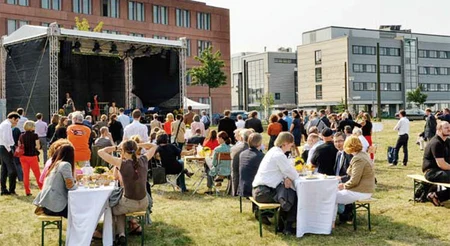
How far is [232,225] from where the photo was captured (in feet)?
24.4

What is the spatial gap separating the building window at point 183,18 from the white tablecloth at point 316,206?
4671 centimetres

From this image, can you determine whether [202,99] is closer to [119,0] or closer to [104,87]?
[119,0]

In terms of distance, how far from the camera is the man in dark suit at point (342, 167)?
7324 mm

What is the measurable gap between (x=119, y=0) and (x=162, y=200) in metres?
41.3

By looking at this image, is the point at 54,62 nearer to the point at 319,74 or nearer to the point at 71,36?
the point at 71,36

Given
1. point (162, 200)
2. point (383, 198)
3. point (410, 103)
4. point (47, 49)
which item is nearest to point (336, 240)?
point (383, 198)

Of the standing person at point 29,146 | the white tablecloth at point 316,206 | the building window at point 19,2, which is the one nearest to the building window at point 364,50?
the building window at point 19,2

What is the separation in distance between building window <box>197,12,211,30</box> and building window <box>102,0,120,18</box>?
9532 millimetres

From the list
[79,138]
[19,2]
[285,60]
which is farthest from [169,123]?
[285,60]

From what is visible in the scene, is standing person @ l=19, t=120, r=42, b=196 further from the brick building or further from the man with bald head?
the brick building

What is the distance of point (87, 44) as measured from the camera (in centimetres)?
2322

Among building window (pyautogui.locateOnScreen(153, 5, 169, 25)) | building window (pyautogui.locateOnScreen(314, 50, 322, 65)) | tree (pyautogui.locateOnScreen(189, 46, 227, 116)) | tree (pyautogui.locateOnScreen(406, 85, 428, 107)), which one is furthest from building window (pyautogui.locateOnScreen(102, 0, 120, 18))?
tree (pyautogui.locateOnScreen(406, 85, 428, 107))

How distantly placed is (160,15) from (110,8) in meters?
5.63

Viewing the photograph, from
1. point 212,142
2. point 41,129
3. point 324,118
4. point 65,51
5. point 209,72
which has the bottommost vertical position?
point 212,142
